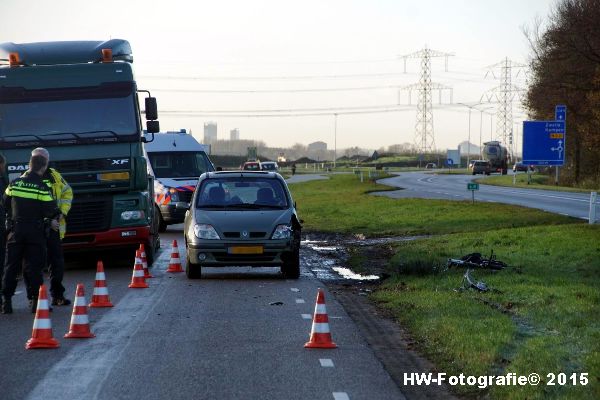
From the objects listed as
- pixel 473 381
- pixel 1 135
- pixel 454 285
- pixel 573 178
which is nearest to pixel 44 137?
pixel 1 135

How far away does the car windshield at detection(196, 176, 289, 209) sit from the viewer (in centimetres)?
1797

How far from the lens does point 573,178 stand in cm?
7169

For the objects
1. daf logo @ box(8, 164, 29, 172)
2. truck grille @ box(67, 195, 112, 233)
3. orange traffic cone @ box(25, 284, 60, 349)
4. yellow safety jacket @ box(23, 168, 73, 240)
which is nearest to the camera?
orange traffic cone @ box(25, 284, 60, 349)

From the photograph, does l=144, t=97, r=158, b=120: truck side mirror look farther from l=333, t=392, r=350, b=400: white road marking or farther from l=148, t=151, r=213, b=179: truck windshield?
l=333, t=392, r=350, b=400: white road marking

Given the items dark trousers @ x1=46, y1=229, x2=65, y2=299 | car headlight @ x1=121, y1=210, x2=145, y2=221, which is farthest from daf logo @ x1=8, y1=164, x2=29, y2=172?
dark trousers @ x1=46, y1=229, x2=65, y2=299

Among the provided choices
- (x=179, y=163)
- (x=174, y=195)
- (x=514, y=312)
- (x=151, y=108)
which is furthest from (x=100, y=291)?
(x=179, y=163)

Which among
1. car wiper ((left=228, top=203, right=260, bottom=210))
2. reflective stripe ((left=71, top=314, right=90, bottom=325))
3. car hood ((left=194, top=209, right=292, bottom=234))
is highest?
car wiper ((left=228, top=203, right=260, bottom=210))

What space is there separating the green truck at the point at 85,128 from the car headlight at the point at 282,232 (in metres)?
3.25

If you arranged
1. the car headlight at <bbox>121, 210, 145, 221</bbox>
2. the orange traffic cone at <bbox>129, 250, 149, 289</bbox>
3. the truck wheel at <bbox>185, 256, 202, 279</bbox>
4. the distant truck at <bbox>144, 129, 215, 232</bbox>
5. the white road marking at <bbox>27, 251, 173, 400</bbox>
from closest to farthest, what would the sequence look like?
the white road marking at <bbox>27, 251, 173, 400</bbox> < the orange traffic cone at <bbox>129, 250, 149, 289</bbox> < the truck wheel at <bbox>185, 256, 202, 279</bbox> < the car headlight at <bbox>121, 210, 145, 221</bbox> < the distant truck at <bbox>144, 129, 215, 232</bbox>

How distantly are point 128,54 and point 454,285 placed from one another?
7.77m

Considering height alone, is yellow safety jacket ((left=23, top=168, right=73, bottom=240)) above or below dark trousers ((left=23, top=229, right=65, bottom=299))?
above

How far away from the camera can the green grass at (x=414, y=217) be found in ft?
100

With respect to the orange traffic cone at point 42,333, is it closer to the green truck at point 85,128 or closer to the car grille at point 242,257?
the car grille at point 242,257

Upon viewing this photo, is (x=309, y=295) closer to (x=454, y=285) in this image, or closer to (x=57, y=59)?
(x=454, y=285)
